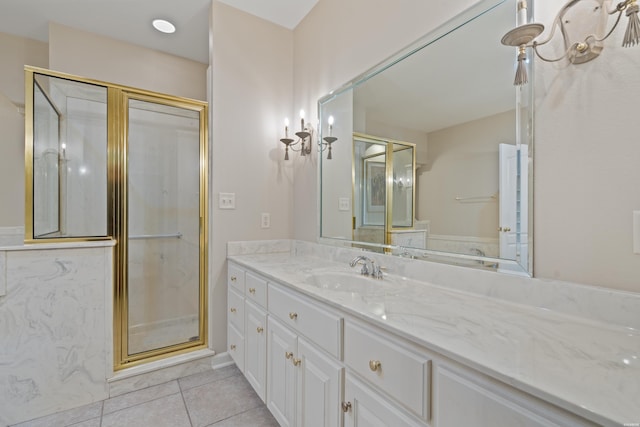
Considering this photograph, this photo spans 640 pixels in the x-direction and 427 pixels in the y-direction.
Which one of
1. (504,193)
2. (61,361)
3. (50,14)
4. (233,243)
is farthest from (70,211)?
(504,193)

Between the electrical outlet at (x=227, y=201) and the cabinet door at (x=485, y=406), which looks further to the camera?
the electrical outlet at (x=227, y=201)

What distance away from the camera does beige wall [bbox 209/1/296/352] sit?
2.15 metres

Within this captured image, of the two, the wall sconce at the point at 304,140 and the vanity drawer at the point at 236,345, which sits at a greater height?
the wall sconce at the point at 304,140

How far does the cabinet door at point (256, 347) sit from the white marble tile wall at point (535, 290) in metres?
0.78

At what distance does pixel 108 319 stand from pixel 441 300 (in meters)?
2.04

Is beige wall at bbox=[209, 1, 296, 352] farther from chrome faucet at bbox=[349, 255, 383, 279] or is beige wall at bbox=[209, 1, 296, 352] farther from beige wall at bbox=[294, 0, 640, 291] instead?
beige wall at bbox=[294, 0, 640, 291]

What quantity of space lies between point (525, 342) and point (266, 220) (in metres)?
1.93

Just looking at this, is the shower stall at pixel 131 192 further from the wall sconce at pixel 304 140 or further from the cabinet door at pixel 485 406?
the cabinet door at pixel 485 406

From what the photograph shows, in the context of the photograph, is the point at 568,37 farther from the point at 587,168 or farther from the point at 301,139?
the point at 301,139

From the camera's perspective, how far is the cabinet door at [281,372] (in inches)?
50.6

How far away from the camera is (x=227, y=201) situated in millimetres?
2176

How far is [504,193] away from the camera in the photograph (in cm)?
107

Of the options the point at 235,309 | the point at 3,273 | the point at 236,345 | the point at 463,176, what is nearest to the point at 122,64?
the point at 3,273

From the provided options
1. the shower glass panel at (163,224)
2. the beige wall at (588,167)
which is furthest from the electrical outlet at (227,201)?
the beige wall at (588,167)
